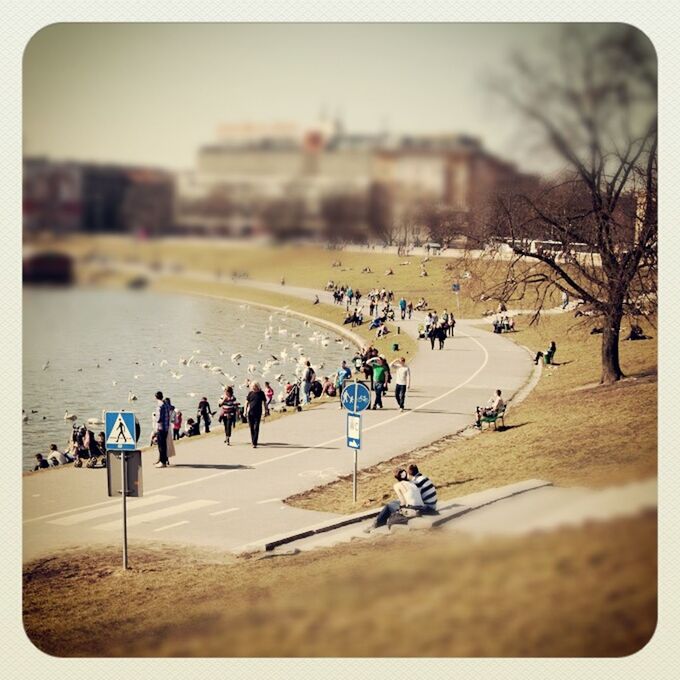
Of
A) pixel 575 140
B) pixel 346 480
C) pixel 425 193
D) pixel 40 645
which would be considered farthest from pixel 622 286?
pixel 40 645

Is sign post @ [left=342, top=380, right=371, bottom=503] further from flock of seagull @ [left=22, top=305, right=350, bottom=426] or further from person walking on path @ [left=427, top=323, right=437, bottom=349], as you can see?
person walking on path @ [left=427, top=323, right=437, bottom=349]

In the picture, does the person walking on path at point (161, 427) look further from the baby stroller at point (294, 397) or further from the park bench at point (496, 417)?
the park bench at point (496, 417)

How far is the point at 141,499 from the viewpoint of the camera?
33.0 feet

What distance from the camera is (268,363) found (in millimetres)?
10625

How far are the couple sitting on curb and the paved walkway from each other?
568 millimetres

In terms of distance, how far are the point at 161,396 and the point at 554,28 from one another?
182 inches

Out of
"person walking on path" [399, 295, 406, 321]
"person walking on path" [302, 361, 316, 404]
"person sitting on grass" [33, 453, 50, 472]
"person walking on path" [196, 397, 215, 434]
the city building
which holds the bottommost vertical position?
"person sitting on grass" [33, 453, 50, 472]

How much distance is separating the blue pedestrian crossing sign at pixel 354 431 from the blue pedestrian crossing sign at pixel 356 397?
0.09 metres

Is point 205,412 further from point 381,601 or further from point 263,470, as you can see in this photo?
point 381,601

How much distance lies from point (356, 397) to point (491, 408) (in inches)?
50.5

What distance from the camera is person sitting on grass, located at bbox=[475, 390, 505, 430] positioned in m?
10.4

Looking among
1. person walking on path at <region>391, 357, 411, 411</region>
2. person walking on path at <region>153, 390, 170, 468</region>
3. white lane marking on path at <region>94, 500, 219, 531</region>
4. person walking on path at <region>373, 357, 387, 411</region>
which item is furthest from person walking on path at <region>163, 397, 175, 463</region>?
person walking on path at <region>391, 357, 411, 411</region>

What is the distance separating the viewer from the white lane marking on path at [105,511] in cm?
975

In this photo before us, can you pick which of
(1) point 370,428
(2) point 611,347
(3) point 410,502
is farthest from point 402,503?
(2) point 611,347
